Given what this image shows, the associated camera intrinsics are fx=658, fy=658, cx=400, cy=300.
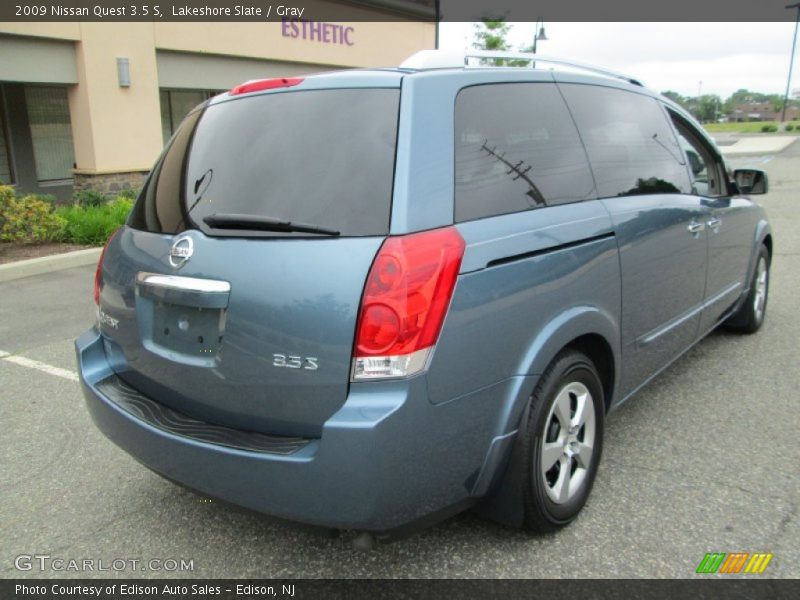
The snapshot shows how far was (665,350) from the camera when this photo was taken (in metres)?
3.62

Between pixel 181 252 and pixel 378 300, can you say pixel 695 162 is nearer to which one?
pixel 378 300

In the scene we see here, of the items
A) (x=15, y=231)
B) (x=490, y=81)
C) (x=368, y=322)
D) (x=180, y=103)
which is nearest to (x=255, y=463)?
(x=368, y=322)

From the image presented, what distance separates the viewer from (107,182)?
40.4 ft

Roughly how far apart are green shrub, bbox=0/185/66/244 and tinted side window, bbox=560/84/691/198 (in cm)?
820

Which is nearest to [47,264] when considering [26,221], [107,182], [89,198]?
[26,221]

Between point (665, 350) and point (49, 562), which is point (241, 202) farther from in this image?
point (665, 350)

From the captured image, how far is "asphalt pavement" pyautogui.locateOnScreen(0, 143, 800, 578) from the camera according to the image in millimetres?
2572

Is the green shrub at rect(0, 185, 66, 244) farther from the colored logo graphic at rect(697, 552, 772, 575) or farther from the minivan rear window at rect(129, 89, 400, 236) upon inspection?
the colored logo graphic at rect(697, 552, 772, 575)

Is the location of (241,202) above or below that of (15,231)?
above

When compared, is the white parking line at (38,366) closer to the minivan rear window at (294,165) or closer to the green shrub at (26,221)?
the minivan rear window at (294,165)

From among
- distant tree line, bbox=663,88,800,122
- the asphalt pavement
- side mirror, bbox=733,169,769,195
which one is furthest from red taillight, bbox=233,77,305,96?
distant tree line, bbox=663,88,800,122

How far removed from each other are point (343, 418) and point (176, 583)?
1091 millimetres

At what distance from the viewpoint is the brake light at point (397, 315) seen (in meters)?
2.04

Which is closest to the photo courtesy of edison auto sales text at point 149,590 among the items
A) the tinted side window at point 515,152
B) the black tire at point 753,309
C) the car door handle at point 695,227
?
the tinted side window at point 515,152
